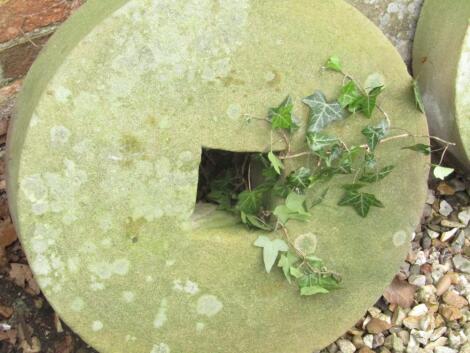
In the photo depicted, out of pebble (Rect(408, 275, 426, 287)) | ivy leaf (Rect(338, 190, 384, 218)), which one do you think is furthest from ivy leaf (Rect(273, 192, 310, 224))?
pebble (Rect(408, 275, 426, 287))

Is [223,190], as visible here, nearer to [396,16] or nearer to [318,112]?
[318,112]

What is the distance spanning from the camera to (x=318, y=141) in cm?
178

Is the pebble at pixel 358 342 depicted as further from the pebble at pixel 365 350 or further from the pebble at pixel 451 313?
the pebble at pixel 451 313

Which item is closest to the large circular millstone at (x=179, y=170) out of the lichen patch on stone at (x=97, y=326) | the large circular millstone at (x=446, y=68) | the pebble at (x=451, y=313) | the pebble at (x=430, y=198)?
the lichen patch on stone at (x=97, y=326)

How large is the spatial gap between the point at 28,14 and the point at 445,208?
A: 61.6 inches

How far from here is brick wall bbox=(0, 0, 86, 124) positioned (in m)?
2.14

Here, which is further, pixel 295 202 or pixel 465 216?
pixel 465 216

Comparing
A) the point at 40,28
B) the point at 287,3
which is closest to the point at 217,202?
the point at 287,3

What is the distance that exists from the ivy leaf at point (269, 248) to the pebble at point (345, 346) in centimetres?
60

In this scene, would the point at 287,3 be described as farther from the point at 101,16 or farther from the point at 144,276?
the point at 144,276

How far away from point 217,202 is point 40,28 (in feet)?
2.57

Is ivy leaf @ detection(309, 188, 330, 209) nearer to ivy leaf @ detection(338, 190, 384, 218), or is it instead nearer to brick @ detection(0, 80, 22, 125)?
ivy leaf @ detection(338, 190, 384, 218)

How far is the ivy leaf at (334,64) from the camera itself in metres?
1.79

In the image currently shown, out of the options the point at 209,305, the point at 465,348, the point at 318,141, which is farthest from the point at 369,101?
the point at 465,348
